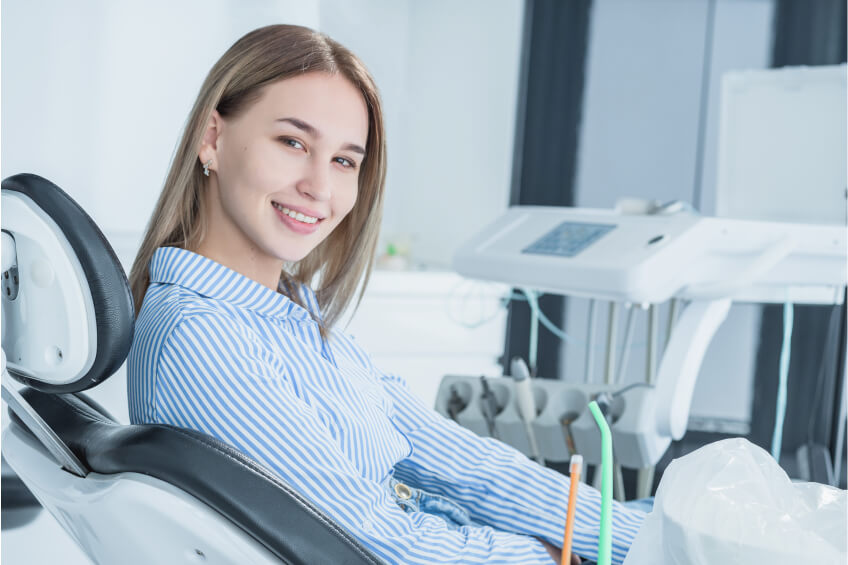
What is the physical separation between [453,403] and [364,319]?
120 cm

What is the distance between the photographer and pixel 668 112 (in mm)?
3295

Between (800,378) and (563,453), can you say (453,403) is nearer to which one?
(563,453)

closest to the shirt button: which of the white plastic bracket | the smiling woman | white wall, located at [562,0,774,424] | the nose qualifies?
the smiling woman

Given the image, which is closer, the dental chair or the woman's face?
the dental chair

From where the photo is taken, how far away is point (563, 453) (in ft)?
5.81

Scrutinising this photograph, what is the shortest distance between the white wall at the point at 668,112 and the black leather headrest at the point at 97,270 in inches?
111

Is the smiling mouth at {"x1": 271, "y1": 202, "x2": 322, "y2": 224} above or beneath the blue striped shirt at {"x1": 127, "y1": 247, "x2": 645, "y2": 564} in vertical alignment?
above

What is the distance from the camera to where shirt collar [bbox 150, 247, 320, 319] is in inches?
40.2

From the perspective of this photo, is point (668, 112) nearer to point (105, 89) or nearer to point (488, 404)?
point (488, 404)

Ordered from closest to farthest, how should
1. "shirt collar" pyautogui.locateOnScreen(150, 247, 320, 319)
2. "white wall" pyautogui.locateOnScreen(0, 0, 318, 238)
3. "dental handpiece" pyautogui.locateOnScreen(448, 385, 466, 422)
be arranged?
"shirt collar" pyautogui.locateOnScreen(150, 247, 320, 319)
"dental handpiece" pyautogui.locateOnScreen(448, 385, 466, 422)
"white wall" pyautogui.locateOnScreen(0, 0, 318, 238)

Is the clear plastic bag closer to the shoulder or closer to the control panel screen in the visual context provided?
the shoulder

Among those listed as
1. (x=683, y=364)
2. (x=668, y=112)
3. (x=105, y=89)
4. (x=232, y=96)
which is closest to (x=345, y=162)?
(x=232, y=96)

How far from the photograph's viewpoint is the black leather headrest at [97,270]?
2.26ft

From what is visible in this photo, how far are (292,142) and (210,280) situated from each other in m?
0.21
